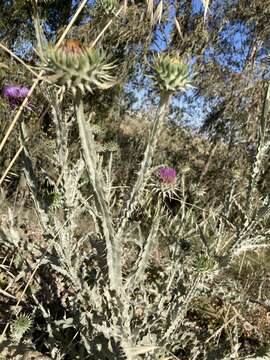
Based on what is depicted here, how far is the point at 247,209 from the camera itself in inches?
68.8

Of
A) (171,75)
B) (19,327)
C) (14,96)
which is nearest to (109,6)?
(14,96)

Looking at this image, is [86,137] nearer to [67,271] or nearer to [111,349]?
[67,271]

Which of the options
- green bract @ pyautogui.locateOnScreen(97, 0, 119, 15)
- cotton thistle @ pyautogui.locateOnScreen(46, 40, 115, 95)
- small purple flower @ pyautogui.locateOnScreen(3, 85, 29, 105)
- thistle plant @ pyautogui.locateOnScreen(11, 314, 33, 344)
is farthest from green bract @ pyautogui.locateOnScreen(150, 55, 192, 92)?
thistle plant @ pyautogui.locateOnScreen(11, 314, 33, 344)

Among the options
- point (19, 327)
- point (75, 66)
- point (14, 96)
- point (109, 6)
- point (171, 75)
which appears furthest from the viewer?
point (14, 96)

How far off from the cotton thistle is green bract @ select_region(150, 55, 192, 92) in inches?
7.1

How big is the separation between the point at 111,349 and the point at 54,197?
719 millimetres

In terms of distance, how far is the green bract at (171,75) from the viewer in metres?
1.32

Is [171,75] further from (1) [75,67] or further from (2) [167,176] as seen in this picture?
(2) [167,176]

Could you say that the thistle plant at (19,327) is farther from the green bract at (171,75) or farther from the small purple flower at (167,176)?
the green bract at (171,75)

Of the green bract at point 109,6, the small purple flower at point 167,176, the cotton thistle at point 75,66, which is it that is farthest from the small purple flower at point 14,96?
the cotton thistle at point 75,66

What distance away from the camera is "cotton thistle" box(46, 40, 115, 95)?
3.83ft

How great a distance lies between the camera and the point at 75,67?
117 centimetres

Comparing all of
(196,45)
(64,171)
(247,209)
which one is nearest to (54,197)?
(64,171)

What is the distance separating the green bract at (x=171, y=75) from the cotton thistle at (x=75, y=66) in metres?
0.18
